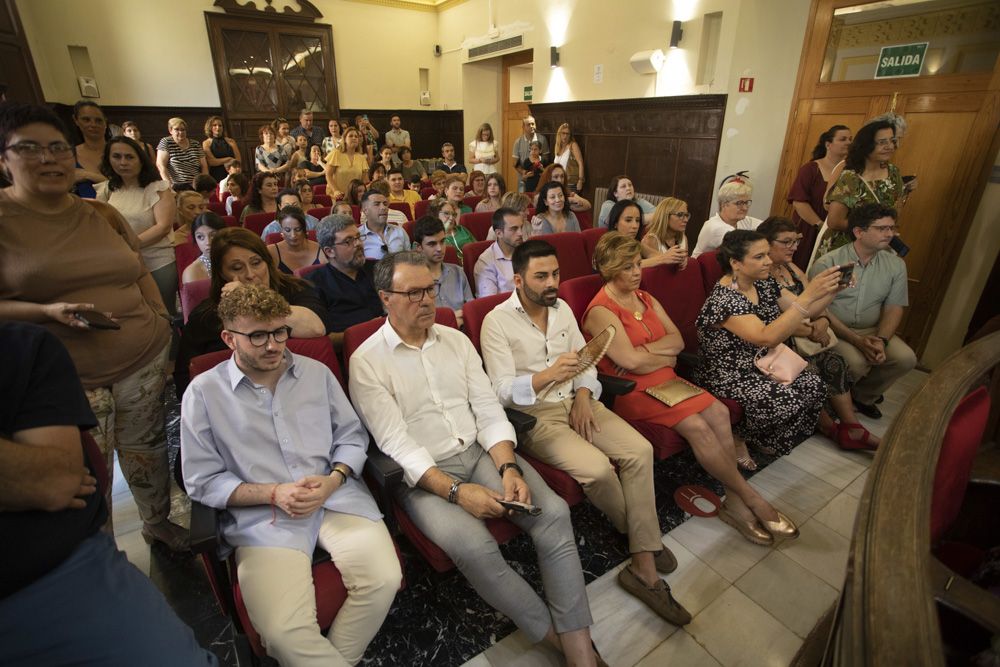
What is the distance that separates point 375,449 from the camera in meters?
1.64

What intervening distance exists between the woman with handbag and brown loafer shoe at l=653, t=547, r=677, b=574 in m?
1.38

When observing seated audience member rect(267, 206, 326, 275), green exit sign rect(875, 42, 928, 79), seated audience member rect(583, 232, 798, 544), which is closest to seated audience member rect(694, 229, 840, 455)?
seated audience member rect(583, 232, 798, 544)

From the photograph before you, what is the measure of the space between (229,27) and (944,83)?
1006 centimetres

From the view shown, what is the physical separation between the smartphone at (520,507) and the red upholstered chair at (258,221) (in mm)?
3180

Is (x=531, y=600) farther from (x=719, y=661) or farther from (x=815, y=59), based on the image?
(x=815, y=59)

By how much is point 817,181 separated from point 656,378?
258cm

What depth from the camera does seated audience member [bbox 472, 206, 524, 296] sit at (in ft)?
9.70

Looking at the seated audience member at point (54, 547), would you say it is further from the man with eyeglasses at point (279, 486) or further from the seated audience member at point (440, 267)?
the seated audience member at point (440, 267)

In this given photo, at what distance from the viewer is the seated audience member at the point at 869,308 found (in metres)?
2.71

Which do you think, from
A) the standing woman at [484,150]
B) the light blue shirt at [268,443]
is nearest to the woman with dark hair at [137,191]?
the light blue shirt at [268,443]

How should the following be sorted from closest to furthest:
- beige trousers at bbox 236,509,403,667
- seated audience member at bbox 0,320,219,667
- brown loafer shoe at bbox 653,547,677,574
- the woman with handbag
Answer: seated audience member at bbox 0,320,219,667 → beige trousers at bbox 236,509,403,667 → brown loafer shoe at bbox 653,547,677,574 → the woman with handbag

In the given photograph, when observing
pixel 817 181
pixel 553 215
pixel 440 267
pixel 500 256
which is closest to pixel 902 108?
pixel 817 181

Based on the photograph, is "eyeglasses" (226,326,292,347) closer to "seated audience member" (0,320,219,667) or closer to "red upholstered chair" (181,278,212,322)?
"seated audience member" (0,320,219,667)

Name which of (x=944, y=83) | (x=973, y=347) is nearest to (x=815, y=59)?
(x=944, y=83)
